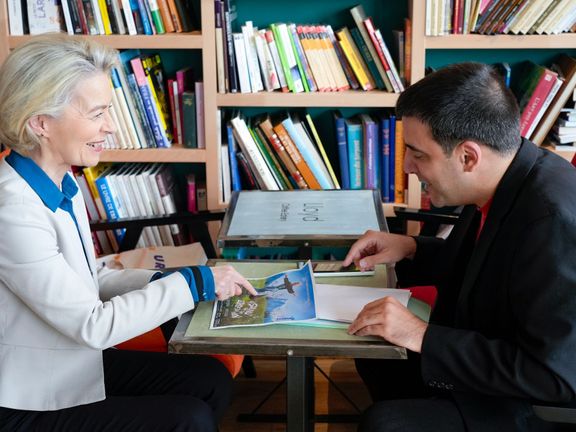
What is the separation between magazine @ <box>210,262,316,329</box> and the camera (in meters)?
1.61

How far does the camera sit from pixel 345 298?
5.65ft

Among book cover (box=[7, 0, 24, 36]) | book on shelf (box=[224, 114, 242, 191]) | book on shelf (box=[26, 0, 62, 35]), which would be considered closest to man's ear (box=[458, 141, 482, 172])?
book on shelf (box=[224, 114, 242, 191])

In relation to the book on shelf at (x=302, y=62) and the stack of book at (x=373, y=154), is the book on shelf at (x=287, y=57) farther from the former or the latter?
the stack of book at (x=373, y=154)

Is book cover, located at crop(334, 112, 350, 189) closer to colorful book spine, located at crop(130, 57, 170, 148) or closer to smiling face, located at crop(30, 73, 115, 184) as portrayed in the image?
colorful book spine, located at crop(130, 57, 170, 148)

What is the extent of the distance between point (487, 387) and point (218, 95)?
1.60 metres

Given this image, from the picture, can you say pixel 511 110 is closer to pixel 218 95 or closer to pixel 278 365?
pixel 218 95

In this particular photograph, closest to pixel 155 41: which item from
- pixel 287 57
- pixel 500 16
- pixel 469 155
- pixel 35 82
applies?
pixel 287 57

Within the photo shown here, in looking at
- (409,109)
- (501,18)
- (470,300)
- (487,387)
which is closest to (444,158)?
(409,109)

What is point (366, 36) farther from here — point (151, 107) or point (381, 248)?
point (381, 248)

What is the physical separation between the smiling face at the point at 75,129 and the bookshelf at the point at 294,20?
3.21 ft

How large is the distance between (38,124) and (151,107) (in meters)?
1.13

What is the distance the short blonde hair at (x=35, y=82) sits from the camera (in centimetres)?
159

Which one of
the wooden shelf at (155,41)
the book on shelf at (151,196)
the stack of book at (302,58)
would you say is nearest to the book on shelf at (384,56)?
the stack of book at (302,58)

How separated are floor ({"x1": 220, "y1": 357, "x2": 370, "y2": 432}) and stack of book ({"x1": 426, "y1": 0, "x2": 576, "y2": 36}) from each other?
1285 millimetres
